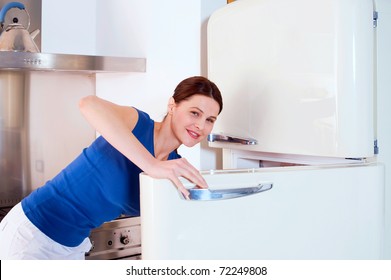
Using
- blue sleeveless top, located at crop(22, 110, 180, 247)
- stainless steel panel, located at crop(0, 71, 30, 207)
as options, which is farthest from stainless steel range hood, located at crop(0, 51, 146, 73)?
blue sleeveless top, located at crop(22, 110, 180, 247)

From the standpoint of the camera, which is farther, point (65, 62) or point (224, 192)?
point (65, 62)

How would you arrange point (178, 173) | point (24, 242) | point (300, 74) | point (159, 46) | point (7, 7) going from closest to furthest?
1. point (178, 173)
2. point (300, 74)
3. point (24, 242)
4. point (159, 46)
5. point (7, 7)

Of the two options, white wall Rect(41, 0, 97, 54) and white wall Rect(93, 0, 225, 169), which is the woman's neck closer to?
white wall Rect(93, 0, 225, 169)

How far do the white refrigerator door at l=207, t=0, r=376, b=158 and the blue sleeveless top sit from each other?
27cm

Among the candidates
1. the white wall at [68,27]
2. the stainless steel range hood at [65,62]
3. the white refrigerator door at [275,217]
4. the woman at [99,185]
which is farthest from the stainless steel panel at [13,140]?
the white refrigerator door at [275,217]

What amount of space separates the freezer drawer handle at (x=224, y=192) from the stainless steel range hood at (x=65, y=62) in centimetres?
98

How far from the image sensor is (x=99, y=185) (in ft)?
4.10

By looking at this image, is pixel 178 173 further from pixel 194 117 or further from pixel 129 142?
pixel 194 117

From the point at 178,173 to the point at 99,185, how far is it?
424 mm

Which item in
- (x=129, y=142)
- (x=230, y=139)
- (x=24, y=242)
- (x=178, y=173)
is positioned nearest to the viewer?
(x=178, y=173)

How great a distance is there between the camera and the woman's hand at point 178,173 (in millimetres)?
868

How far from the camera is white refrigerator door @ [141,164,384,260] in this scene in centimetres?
88

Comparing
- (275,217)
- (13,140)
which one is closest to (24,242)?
(275,217)
